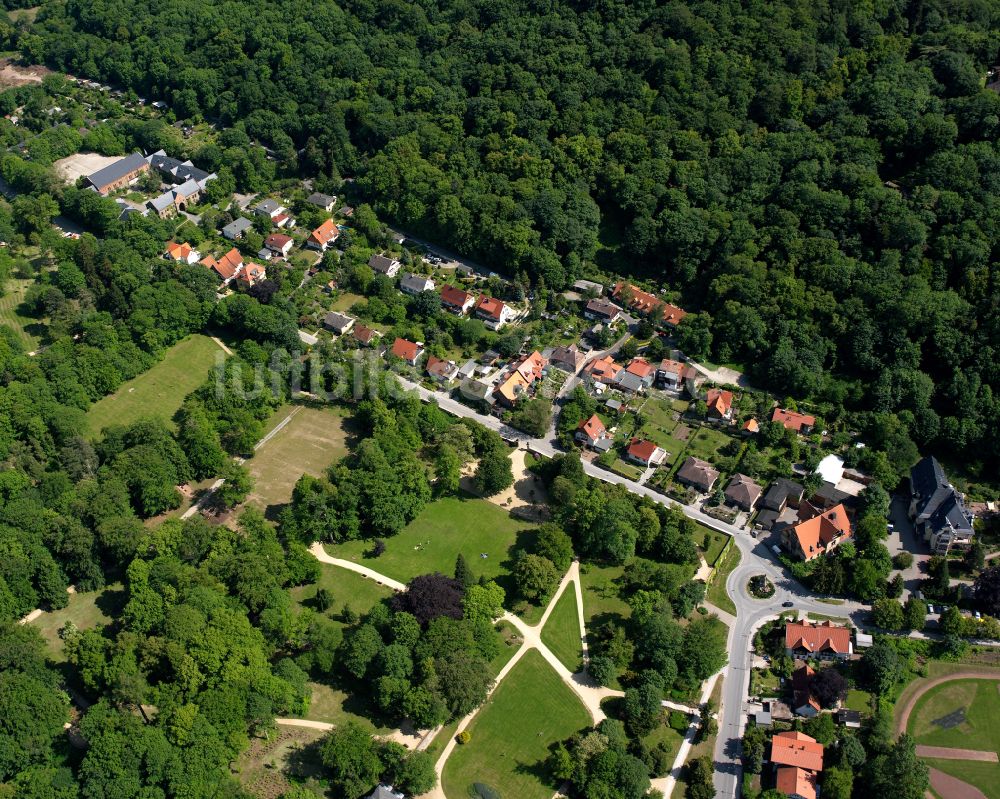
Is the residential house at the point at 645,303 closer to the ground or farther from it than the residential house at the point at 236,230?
farther from it

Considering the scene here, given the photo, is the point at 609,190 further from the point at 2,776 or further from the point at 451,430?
the point at 2,776

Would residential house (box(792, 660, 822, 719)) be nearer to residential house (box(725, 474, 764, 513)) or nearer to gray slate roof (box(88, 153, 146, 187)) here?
residential house (box(725, 474, 764, 513))

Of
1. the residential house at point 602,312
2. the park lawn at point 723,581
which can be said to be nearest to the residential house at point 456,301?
the residential house at point 602,312

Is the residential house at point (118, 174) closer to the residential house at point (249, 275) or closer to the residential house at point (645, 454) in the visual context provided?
the residential house at point (249, 275)

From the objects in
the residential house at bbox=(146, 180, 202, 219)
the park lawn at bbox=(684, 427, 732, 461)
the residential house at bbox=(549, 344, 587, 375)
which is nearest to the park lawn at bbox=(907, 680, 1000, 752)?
the park lawn at bbox=(684, 427, 732, 461)

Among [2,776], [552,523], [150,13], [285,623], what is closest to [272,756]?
[285,623]

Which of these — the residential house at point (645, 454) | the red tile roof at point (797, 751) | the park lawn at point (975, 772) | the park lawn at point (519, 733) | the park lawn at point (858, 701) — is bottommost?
the park lawn at point (519, 733)

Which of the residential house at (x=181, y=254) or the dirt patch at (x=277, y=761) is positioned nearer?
the dirt patch at (x=277, y=761)

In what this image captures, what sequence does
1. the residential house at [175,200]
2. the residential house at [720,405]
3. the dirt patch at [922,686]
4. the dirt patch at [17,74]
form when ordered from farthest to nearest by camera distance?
the dirt patch at [17,74]
the residential house at [175,200]
the residential house at [720,405]
the dirt patch at [922,686]
